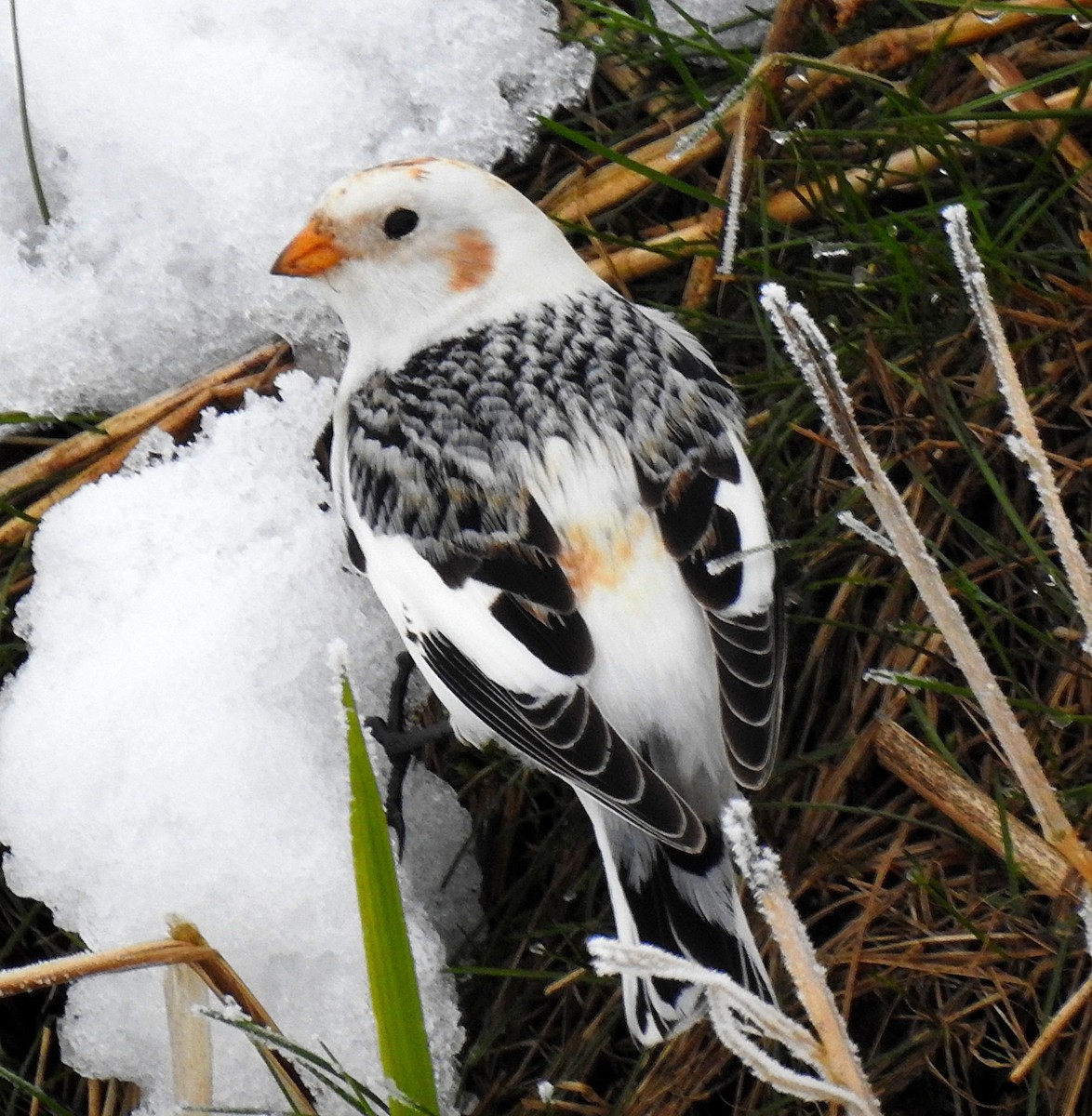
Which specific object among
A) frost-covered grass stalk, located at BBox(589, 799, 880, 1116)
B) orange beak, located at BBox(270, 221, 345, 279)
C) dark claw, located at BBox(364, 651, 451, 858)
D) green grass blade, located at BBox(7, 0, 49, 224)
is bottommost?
dark claw, located at BBox(364, 651, 451, 858)

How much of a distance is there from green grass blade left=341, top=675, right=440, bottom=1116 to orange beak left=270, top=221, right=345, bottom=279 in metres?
0.87

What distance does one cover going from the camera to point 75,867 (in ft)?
7.04

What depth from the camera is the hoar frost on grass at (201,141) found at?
2.51 metres

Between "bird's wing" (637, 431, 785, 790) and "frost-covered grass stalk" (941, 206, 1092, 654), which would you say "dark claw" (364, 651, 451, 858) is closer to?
"bird's wing" (637, 431, 785, 790)

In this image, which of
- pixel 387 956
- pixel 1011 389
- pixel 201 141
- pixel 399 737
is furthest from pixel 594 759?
pixel 201 141

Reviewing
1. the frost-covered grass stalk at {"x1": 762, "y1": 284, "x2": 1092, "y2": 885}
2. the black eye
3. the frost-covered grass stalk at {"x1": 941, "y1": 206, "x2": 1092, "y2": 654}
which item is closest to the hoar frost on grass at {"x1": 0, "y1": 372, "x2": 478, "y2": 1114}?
the black eye

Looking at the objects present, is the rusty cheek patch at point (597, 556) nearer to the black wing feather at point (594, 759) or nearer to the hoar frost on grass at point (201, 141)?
the black wing feather at point (594, 759)

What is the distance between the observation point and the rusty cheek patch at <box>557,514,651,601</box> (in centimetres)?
194

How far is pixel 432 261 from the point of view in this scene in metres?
2.27

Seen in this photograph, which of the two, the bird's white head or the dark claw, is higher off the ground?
the bird's white head

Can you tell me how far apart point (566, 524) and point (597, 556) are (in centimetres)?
6

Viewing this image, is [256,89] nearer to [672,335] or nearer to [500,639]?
[672,335]

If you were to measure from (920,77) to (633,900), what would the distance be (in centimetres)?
124

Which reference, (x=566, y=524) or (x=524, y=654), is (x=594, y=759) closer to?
(x=524, y=654)
